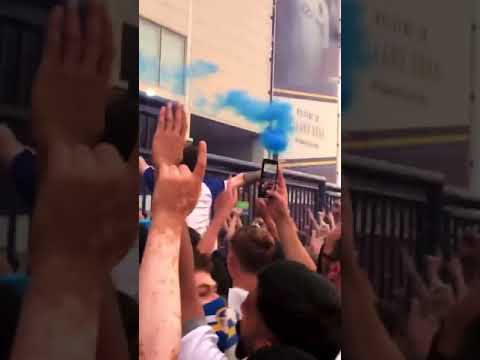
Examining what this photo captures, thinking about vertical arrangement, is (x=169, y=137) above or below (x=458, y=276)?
above

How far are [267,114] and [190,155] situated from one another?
431mm

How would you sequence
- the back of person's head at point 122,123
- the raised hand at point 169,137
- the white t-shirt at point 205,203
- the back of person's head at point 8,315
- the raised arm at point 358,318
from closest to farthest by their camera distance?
the back of person's head at point 8,315, the back of person's head at point 122,123, the raised arm at point 358,318, the raised hand at point 169,137, the white t-shirt at point 205,203

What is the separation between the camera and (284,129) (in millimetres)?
2201

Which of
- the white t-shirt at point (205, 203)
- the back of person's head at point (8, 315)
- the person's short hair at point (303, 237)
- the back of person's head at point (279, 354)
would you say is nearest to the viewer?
the back of person's head at point (8, 315)

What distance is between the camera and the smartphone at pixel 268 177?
6.91 feet

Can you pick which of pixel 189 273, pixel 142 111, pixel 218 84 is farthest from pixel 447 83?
pixel 218 84

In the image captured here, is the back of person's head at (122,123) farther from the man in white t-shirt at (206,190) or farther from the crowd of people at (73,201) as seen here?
the man in white t-shirt at (206,190)

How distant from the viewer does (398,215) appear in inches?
51.1

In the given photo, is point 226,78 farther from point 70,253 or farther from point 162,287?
→ point 70,253

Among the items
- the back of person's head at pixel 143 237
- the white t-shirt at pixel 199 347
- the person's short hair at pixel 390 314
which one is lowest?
the white t-shirt at pixel 199 347

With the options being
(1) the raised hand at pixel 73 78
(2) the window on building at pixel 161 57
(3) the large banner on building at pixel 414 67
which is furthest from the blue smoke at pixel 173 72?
(1) the raised hand at pixel 73 78

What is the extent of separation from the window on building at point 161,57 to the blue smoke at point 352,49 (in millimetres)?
678

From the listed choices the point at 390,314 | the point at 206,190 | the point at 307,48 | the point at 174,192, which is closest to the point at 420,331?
the point at 390,314

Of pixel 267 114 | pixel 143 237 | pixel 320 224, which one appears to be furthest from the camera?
pixel 320 224
